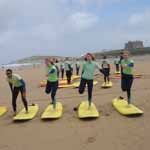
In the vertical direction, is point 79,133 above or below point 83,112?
below

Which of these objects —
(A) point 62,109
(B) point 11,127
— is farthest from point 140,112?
(B) point 11,127

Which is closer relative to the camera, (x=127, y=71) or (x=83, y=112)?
(x=83, y=112)

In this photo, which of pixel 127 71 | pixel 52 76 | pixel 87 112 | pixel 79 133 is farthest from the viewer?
pixel 52 76

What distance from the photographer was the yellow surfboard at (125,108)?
12.0m

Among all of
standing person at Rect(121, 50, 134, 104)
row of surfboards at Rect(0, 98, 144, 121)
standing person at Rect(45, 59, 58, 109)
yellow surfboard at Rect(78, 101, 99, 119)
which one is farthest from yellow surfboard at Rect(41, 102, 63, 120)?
standing person at Rect(121, 50, 134, 104)

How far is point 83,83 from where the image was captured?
42.9 feet

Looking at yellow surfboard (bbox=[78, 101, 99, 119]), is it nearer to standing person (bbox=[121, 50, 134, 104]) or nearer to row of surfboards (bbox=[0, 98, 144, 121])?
row of surfboards (bbox=[0, 98, 144, 121])

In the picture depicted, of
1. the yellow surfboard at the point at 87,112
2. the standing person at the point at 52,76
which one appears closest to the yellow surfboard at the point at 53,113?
the standing person at the point at 52,76

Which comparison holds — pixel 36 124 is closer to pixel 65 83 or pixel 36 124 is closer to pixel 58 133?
pixel 58 133

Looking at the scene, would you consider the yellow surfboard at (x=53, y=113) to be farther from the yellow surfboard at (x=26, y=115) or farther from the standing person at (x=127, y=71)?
the standing person at (x=127, y=71)

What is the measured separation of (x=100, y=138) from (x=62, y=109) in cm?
424

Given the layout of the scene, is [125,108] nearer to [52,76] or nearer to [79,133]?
[52,76]

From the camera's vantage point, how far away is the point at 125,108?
12797 millimetres

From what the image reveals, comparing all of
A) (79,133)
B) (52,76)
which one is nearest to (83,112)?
(52,76)
